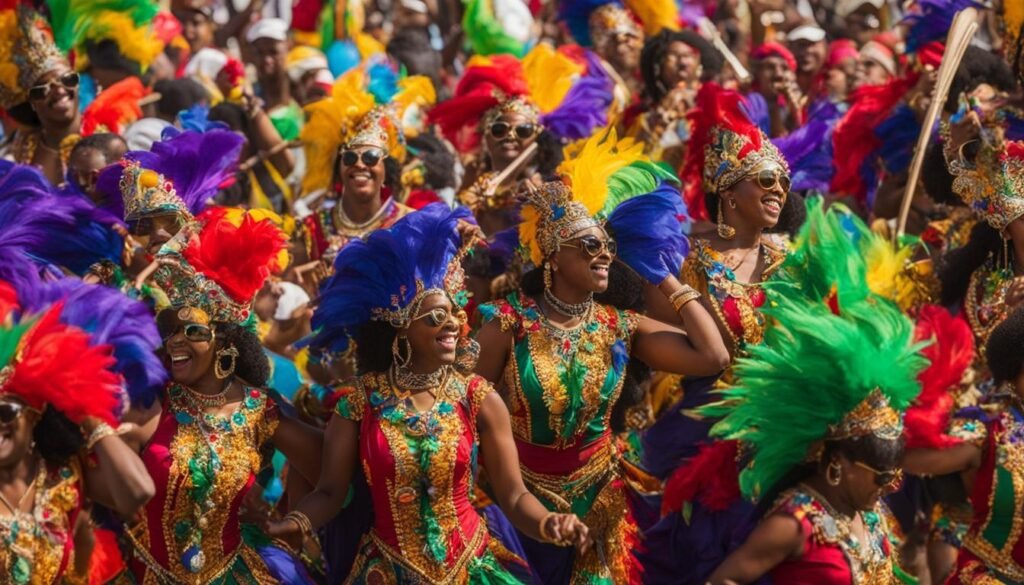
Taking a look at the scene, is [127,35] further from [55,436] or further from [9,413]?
[9,413]

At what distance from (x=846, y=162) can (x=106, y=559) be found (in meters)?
4.97

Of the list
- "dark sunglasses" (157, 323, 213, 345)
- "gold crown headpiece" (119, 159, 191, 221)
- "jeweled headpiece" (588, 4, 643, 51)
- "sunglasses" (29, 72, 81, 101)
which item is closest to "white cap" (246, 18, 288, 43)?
"jeweled headpiece" (588, 4, 643, 51)

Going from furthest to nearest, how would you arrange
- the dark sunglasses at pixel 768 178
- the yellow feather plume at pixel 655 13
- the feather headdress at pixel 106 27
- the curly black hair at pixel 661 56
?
the yellow feather plume at pixel 655 13, the curly black hair at pixel 661 56, the feather headdress at pixel 106 27, the dark sunglasses at pixel 768 178

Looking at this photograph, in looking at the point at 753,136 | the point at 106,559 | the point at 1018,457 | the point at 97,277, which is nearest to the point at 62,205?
the point at 97,277

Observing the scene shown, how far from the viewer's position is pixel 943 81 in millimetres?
9062

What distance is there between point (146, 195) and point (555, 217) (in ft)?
5.04

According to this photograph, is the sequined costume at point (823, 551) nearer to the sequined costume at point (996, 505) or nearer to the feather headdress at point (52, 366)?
the sequined costume at point (996, 505)

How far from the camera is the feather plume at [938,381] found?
6.97 m

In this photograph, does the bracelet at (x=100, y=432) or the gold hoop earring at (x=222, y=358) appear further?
the gold hoop earring at (x=222, y=358)

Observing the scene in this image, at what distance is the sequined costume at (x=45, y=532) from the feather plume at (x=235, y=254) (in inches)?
34.9

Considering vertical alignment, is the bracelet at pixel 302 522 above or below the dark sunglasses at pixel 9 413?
below

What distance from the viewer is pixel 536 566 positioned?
7434mm

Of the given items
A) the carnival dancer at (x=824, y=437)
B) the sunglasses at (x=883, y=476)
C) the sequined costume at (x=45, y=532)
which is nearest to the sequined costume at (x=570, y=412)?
the carnival dancer at (x=824, y=437)

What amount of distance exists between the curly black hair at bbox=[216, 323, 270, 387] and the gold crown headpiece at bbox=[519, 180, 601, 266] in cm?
121
